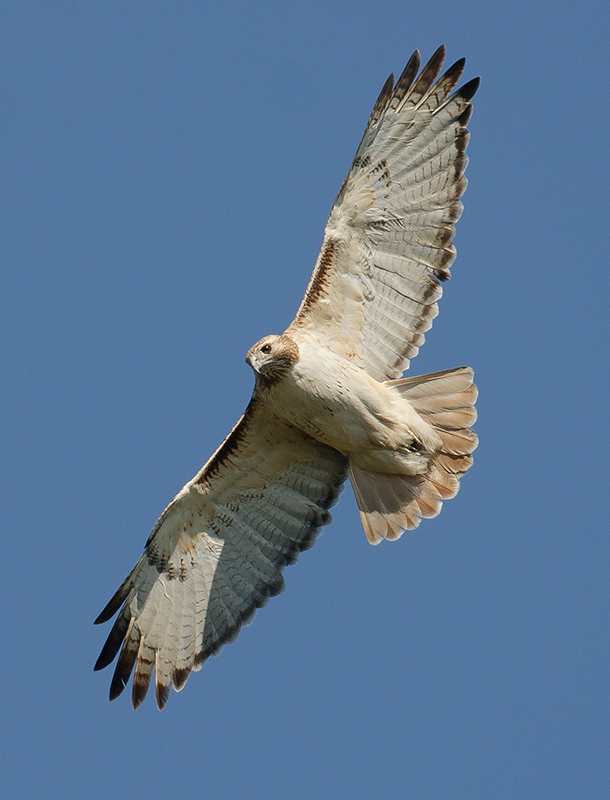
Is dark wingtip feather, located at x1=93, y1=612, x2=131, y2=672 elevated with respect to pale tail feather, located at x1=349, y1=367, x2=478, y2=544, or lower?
lower

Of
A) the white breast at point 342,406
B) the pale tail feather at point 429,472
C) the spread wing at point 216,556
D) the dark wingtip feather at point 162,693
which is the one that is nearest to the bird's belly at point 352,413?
the white breast at point 342,406

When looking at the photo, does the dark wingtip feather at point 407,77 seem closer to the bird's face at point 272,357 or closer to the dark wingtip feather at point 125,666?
the bird's face at point 272,357

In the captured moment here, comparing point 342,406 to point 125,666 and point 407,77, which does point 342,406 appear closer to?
point 407,77

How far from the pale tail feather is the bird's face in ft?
3.23

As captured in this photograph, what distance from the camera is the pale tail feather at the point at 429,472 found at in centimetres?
1006

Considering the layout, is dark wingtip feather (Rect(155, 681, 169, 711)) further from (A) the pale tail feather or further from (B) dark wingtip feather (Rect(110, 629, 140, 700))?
(A) the pale tail feather

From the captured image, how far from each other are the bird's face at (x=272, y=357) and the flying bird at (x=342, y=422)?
0.04ft

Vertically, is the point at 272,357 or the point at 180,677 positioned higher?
the point at 272,357

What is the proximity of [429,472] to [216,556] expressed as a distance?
201 cm

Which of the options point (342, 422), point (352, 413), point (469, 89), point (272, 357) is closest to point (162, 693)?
point (342, 422)

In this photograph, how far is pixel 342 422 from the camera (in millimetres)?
9891

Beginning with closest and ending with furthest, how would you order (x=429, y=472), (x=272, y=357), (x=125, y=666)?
(x=272, y=357) → (x=429, y=472) → (x=125, y=666)

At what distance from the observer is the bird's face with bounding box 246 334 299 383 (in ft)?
31.2

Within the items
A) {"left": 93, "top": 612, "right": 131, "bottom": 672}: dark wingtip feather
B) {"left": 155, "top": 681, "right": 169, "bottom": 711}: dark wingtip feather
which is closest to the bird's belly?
{"left": 93, "top": 612, "right": 131, "bottom": 672}: dark wingtip feather
